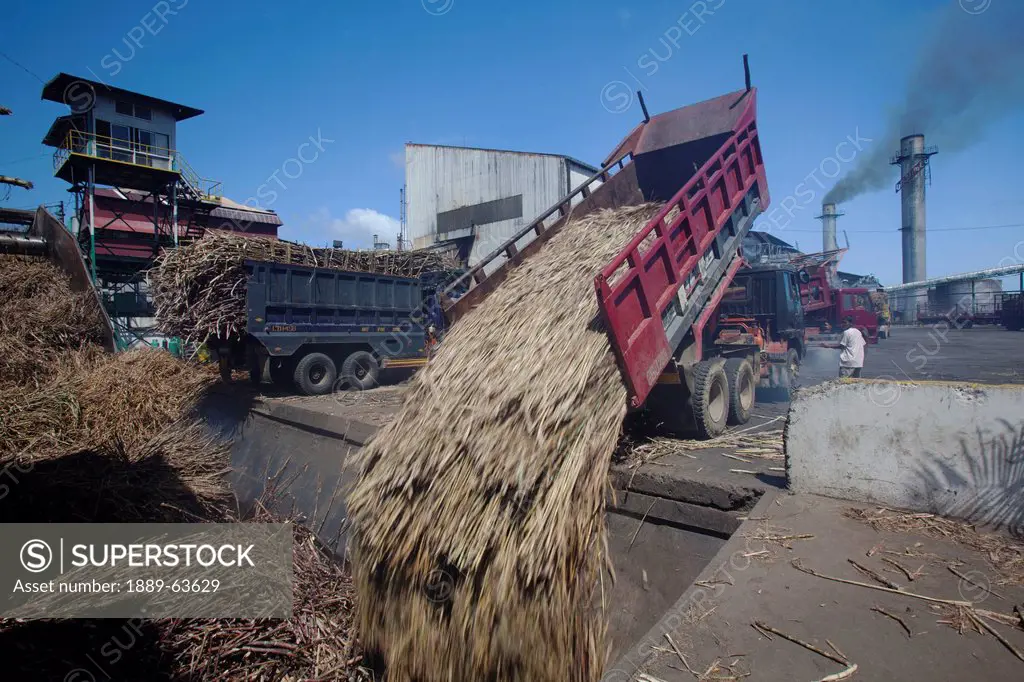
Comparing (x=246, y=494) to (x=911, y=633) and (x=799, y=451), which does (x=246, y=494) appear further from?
(x=911, y=633)

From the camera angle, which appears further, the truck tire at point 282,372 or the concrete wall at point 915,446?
the truck tire at point 282,372

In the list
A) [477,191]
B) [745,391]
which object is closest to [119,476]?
[745,391]

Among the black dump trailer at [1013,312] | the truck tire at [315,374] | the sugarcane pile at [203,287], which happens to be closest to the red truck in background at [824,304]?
the truck tire at [315,374]

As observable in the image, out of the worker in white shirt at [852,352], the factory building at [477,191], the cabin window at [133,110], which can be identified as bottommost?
the worker in white shirt at [852,352]

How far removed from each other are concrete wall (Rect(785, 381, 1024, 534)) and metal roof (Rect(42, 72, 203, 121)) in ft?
77.4

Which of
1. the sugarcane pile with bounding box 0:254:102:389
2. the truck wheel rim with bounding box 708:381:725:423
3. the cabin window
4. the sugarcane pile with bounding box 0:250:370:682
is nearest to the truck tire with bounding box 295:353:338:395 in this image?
the sugarcane pile with bounding box 0:250:370:682

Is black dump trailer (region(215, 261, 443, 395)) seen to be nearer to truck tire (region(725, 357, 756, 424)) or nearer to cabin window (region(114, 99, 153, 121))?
truck tire (region(725, 357, 756, 424))

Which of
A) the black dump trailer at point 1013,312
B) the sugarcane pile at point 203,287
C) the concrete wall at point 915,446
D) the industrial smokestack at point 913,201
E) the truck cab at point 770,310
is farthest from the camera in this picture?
the industrial smokestack at point 913,201

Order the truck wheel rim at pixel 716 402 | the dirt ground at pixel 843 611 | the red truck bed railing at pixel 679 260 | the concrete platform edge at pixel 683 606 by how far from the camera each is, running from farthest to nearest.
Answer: the truck wheel rim at pixel 716 402 < the red truck bed railing at pixel 679 260 < the concrete platform edge at pixel 683 606 < the dirt ground at pixel 843 611

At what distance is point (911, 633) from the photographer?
1.98 metres

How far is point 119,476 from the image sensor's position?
16.5 ft

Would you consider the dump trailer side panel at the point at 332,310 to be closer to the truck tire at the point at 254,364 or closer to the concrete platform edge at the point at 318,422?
Result: the truck tire at the point at 254,364

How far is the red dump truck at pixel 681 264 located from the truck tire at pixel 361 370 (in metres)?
4.40

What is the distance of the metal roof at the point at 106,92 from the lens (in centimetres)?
1754
